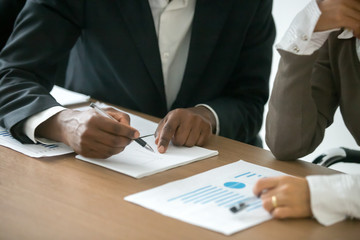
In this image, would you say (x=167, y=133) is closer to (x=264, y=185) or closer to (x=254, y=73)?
(x=264, y=185)

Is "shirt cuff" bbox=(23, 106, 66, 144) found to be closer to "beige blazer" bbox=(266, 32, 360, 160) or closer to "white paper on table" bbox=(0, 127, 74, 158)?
"white paper on table" bbox=(0, 127, 74, 158)

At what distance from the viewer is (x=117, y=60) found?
1.96 m

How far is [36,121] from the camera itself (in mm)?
1495

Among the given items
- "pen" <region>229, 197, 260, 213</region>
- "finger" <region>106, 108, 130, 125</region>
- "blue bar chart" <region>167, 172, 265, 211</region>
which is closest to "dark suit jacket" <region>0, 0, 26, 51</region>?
"finger" <region>106, 108, 130, 125</region>

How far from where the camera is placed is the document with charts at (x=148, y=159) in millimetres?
1311

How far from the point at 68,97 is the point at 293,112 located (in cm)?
87

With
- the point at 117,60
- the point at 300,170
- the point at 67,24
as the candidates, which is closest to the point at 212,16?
the point at 117,60

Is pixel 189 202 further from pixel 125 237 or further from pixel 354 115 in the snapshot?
pixel 354 115

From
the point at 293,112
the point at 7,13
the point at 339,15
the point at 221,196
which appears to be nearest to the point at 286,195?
the point at 221,196

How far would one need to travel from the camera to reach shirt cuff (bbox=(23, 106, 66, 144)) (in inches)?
58.0

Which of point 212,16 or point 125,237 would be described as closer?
point 125,237

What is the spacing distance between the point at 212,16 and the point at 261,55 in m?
0.25

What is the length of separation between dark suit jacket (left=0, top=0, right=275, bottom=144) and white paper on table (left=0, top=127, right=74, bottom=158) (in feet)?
0.89

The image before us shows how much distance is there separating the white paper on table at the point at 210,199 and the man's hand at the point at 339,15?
502 mm
